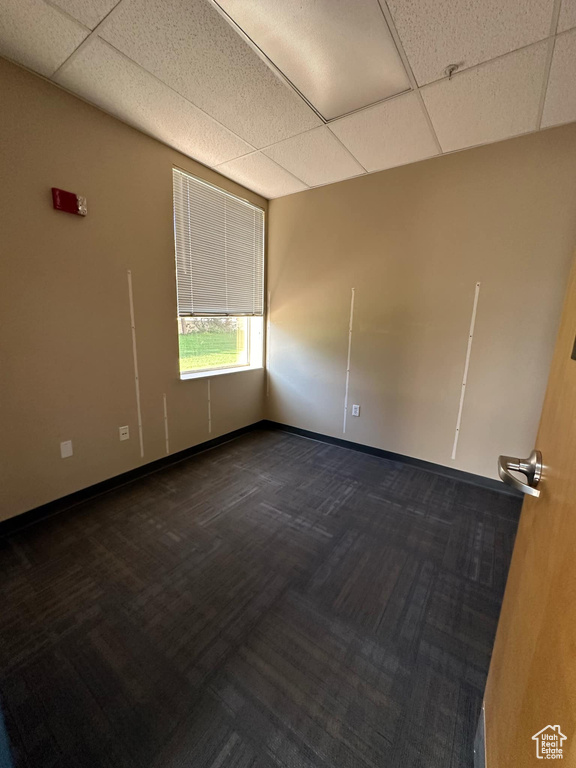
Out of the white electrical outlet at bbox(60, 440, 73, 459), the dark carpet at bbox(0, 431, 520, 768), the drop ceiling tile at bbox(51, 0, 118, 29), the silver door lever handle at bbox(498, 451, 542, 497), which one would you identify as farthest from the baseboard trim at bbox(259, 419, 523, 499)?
the drop ceiling tile at bbox(51, 0, 118, 29)

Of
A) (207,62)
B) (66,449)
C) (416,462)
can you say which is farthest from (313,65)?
(416,462)

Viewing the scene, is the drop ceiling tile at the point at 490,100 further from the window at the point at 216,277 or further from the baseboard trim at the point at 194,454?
the baseboard trim at the point at 194,454

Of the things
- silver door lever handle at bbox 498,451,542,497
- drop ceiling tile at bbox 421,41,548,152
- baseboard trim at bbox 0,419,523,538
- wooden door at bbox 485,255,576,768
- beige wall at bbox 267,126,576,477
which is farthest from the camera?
beige wall at bbox 267,126,576,477

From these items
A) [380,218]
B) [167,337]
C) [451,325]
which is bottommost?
[167,337]

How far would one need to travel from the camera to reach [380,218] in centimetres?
275

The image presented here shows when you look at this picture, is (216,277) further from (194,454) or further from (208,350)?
(194,454)

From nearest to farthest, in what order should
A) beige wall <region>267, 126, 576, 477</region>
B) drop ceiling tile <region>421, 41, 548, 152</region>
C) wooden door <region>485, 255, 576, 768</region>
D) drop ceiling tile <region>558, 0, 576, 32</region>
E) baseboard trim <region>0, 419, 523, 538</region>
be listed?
wooden door <region>485, 255, 576, 768</region>
drop ceiling tile <region>558, 0, 576, 32</region>
drop ceiling tile <region>421, 41, 548, 152</region>
baseboard trim <region>0, 419, 523, 538</region>
beige wall <region>267, 126, 576, 477</region>

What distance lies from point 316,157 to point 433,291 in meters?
1.48

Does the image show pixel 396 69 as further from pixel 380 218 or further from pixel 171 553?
pixel 171 553

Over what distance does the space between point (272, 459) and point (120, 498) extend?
1.35 meters

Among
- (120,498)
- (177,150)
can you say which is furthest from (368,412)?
(177,150)

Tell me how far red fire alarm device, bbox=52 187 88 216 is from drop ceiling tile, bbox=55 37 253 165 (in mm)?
592

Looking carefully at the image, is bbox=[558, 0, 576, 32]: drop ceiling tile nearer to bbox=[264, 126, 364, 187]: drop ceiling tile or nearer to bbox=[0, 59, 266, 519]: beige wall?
bbox=[264, 126, 364, 187]: drop ceiling tile

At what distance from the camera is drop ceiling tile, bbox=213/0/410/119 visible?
Result: 130cm
